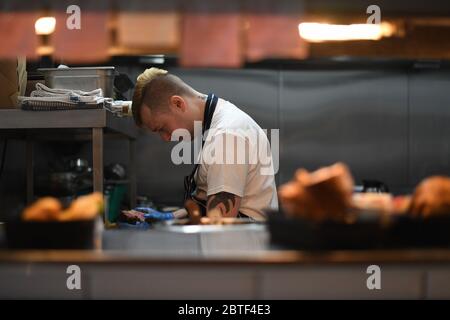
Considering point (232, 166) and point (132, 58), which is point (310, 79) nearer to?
point (132, 58)

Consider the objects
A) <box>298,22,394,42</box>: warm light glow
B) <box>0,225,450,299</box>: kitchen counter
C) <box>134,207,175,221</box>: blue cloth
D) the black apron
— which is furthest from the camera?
<box>298,22,394,42</box>: warm light glow

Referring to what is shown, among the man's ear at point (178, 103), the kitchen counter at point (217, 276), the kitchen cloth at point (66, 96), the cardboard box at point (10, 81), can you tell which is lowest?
the kitchen counter at point (217, 276)

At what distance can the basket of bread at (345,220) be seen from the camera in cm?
106

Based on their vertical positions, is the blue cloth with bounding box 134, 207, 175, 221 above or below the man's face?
below

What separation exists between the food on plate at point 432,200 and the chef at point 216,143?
955 millimetres

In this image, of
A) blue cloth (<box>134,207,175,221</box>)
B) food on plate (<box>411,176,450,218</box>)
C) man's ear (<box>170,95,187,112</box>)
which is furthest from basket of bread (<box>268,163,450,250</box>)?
man's ear (<box>170,95,187,112</box>)

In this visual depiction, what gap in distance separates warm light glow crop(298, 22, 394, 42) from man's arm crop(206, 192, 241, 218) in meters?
1.34

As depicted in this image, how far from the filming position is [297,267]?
1.05m

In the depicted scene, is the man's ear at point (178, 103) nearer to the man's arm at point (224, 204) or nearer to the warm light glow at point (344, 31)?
the man's arm at point (224, 204)

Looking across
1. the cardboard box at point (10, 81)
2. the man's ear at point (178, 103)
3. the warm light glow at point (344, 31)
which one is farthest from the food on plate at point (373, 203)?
the warm light glow at point (344, 31)

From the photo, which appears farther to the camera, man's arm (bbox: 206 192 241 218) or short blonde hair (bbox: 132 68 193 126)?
short blonde hair (bbox: 132 68 193 126)

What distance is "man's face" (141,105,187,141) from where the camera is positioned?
2.40 m

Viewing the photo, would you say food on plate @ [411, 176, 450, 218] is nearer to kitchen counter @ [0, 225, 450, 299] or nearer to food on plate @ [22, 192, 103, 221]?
kitchen counter @ [0, 225, 450, 299]
